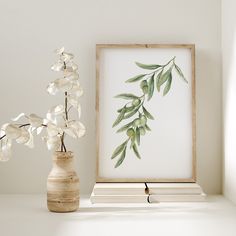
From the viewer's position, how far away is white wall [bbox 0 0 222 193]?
1.78 m

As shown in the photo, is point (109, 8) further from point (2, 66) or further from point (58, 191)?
point (58, 191)

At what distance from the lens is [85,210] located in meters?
1.51

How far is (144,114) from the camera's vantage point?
1.74 m

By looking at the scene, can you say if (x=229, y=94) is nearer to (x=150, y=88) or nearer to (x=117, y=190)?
(x=150, y=88)

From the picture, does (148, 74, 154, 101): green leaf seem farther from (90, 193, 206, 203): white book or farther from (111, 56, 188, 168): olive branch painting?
(90, 193, 206, 203): white book

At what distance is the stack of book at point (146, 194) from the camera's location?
1.61 m

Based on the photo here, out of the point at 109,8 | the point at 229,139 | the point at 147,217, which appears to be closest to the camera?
the point at 147,217

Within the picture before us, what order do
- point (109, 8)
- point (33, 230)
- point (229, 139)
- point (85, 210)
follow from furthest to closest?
point (109, 8) → point (229, 139) → point (85, 210) → point (33, 230)

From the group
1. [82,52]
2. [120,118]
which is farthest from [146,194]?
[82,52]

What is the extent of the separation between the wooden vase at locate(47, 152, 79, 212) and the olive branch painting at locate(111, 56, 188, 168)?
29cm

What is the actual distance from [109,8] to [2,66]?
43 centimetres

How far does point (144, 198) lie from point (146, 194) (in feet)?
0.06

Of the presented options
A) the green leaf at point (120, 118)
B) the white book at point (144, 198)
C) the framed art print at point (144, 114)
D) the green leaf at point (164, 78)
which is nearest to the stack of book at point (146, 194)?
the white book at point (144, 198)

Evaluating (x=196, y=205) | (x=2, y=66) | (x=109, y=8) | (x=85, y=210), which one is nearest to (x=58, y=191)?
(x=85, y=210)
